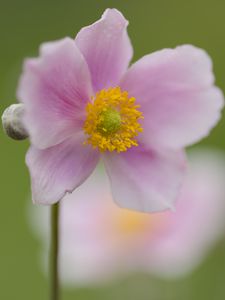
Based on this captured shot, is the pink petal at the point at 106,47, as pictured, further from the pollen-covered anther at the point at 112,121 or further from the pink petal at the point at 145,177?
the pink petal at the point at 145,177

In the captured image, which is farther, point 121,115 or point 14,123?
point 121,115

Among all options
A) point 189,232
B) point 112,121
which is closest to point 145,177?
point 112,121

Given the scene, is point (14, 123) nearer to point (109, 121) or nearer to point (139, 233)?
point (109, 121)

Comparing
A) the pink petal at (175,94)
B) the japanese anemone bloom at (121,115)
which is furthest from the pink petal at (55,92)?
the pink petal at (175,94)

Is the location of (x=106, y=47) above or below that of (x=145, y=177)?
above

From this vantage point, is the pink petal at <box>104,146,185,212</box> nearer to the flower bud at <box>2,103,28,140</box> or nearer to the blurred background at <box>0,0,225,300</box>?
the flower bud at <box>2,103,28,140</box>

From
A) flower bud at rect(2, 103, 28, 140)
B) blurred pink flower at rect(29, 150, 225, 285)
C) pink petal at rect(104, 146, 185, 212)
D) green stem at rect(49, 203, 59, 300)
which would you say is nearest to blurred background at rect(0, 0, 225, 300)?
blurred pink flower at rect(29, 150, 225, 285)
